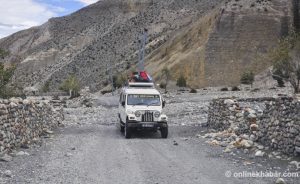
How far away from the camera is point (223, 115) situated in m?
22.6

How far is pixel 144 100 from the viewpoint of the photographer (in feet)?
73.5

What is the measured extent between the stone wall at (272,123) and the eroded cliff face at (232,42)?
196 ft

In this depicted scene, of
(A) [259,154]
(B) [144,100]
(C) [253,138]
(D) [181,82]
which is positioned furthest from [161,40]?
(A) [259,154]

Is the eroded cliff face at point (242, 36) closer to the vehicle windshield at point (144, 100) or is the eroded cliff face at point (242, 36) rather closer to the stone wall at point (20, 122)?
the vehicle windshield at point (144, 100)

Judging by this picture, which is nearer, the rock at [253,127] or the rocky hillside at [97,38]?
the rock at [253,127]

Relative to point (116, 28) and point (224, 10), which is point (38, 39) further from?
point (224, 10)

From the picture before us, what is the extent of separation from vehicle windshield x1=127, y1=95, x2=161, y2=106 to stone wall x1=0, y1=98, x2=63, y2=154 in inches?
163

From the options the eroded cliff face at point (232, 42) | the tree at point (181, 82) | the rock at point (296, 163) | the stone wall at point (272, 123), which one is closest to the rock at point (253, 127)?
the stone wall at point (272, 123)

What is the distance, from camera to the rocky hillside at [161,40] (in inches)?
3450

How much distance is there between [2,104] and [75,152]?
2878mm

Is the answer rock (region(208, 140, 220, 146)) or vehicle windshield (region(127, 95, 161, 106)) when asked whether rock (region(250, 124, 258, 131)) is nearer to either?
rock (region(208, 140, 220, 146))

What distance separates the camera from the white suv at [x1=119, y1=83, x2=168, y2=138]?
21.2 m

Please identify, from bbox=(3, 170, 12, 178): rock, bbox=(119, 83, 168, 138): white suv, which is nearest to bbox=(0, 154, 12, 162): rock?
bbox=(3, 170, 12, 178): rock

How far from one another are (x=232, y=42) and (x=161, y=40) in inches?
1306
